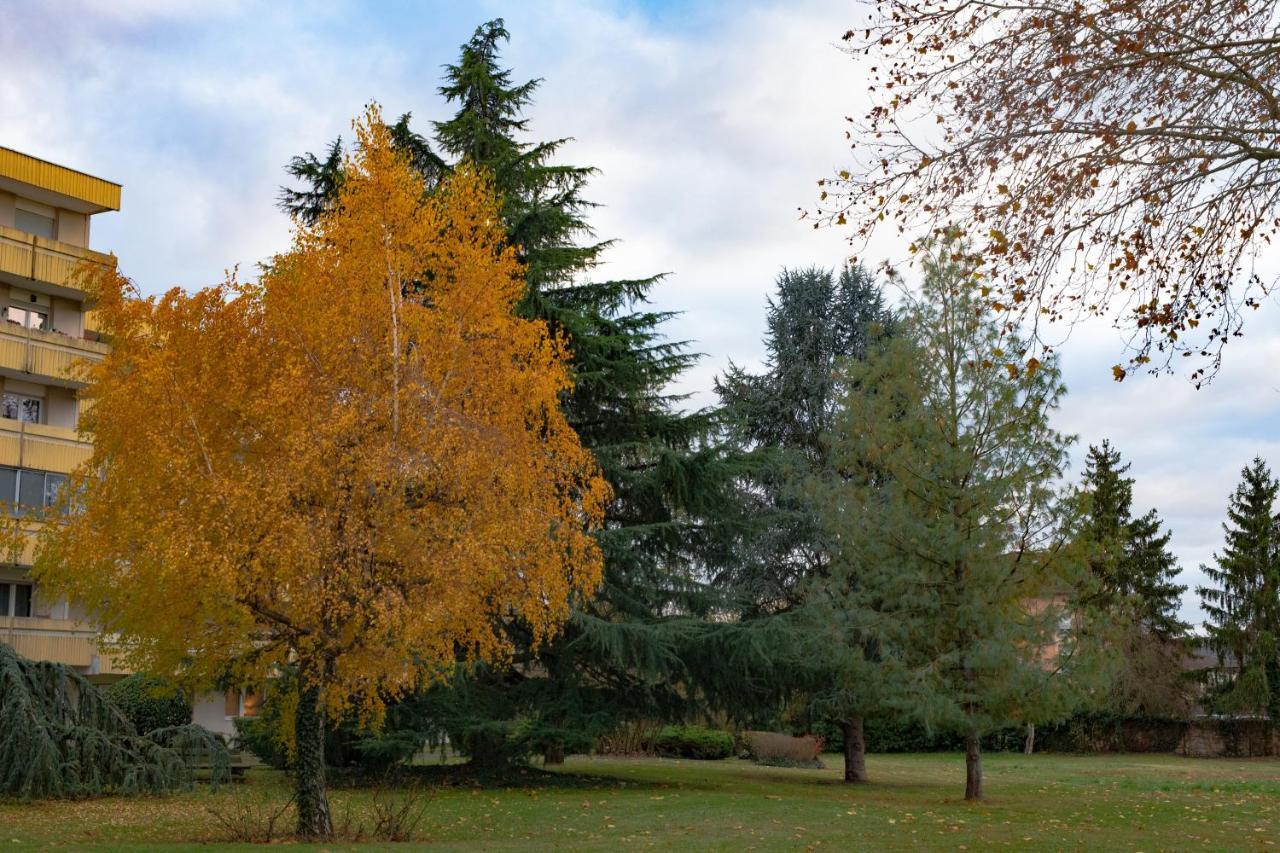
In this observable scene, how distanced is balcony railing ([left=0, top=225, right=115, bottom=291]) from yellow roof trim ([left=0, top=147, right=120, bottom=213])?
4.97 feet

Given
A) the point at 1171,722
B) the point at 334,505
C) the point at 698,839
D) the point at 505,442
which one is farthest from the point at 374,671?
the point at 1171,722

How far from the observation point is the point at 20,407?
3578 cm

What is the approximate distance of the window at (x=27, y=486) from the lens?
33375 millimetres

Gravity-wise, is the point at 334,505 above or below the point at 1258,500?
below

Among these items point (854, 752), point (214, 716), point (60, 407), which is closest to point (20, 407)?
point (60, 407)

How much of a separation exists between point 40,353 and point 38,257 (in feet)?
9.15

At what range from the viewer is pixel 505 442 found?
674 inches

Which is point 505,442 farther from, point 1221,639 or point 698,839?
point 1221,639

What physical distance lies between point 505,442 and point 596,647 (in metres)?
9.61

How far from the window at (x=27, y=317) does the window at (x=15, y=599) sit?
24.3 ft

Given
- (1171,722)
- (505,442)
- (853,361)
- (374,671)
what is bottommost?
(1171,722)

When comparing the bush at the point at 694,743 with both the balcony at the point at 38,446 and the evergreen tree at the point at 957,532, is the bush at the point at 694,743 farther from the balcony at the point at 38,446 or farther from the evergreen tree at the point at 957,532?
the balcony at the point at 38,446

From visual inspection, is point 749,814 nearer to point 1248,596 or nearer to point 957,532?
point 957,532

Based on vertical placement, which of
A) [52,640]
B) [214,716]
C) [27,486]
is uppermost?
[27,486]
